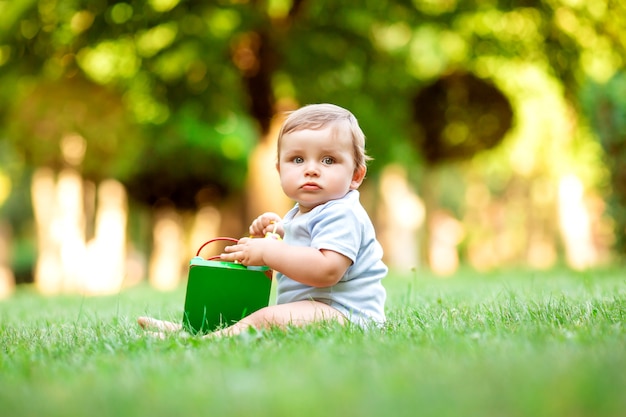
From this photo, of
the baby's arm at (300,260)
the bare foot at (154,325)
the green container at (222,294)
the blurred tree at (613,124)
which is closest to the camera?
the baby's arm at (300,260)

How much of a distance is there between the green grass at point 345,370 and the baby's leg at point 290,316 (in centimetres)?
17

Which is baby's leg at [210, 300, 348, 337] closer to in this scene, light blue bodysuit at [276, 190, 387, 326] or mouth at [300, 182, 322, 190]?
light blue bodysuit at [276, 190, 387, 326]

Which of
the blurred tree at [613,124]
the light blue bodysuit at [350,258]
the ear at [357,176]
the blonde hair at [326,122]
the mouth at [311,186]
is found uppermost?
the blurred tree at [613,124]

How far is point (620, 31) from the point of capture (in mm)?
9898

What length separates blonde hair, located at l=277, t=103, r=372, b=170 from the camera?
3170 mm

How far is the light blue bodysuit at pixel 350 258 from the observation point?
9.91 ft

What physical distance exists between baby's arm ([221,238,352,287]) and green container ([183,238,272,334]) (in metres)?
0.11

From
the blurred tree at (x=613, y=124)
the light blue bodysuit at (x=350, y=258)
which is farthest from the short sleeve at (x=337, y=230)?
the blurred tree at (x=613, y=124)

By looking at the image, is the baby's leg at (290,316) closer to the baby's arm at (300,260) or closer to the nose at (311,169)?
the baby's arm at (300,260)

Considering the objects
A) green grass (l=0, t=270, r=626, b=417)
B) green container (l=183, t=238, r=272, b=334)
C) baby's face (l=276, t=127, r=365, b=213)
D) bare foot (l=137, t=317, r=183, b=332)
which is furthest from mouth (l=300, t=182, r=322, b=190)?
bare foot (l=137, t=317, r=183, b=332)

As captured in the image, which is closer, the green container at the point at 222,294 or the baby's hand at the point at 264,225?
the green container at the point at 222,294


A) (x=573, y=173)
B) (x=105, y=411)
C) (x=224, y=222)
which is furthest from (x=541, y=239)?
(x=105, y=411)

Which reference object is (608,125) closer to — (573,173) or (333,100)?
(333,100)

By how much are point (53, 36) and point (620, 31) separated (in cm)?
736
